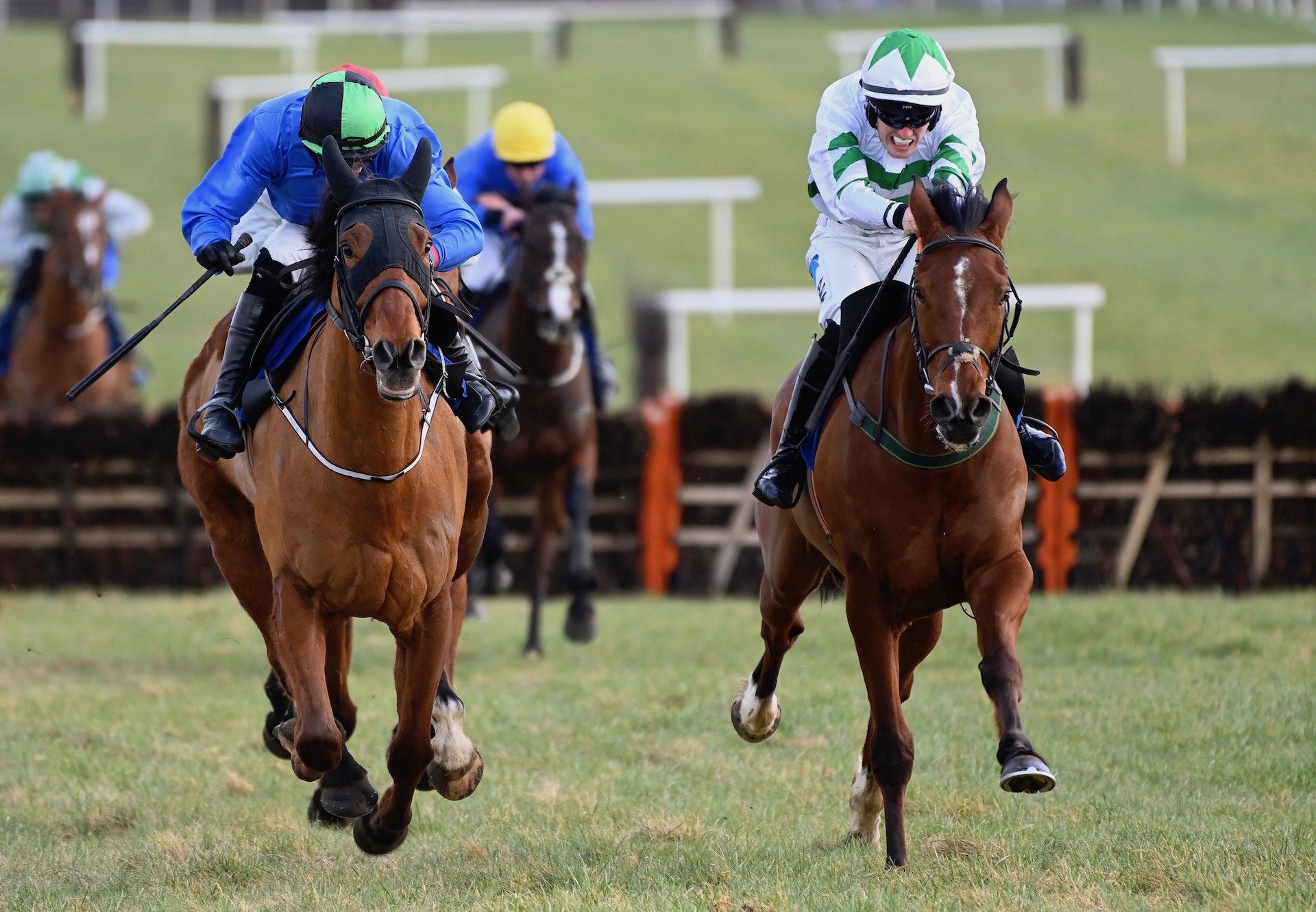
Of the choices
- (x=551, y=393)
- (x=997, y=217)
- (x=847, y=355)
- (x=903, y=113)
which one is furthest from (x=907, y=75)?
(x=551, y=393)

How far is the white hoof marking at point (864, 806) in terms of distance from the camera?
6027 millimetres

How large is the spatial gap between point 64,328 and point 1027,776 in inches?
401

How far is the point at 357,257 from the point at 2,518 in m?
8.29

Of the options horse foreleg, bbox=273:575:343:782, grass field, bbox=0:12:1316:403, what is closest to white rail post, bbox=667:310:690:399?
grass field, bbox=0:12:1316:403

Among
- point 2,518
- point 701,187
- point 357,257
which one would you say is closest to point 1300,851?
point 357,257

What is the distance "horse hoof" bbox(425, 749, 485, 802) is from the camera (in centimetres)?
588

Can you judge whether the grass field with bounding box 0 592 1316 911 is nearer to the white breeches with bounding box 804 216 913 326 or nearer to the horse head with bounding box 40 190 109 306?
the white breeches with bounding box 804 216 913 326

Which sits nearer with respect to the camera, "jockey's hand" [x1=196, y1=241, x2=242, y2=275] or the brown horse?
"jockey's hand" [x1=196, y1=241, x2=242, y2=275]

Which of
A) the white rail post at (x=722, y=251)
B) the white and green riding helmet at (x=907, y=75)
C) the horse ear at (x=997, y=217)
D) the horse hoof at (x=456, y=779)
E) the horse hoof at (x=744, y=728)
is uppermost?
the white and green riding helmet at (x=907, y=75)

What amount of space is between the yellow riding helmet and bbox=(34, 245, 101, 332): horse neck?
446 cm

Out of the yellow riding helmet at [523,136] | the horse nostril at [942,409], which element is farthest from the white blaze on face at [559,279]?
the horse nostril at [942,409]

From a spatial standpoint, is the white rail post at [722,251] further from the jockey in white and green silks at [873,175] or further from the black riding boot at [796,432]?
the black riding boot at [796,432]

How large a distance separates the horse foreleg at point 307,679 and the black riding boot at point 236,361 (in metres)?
0.65

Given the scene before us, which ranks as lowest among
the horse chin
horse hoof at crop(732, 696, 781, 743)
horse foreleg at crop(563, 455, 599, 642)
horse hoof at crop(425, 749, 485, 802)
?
horse foreleg at crop(563, 455, 599, 642)
